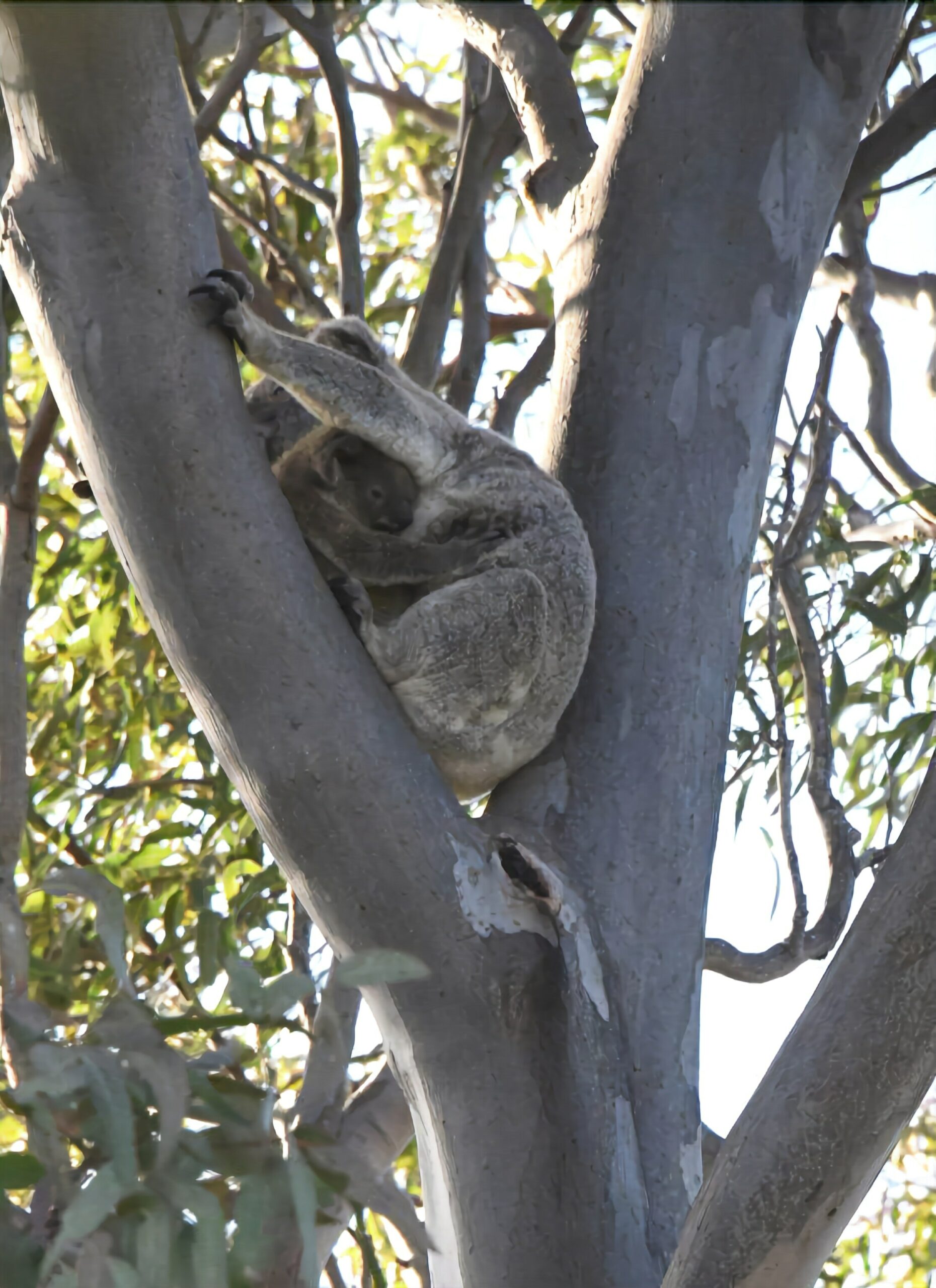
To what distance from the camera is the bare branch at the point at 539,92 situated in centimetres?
229

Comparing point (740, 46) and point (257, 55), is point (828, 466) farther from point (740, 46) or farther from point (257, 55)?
point (257, 55)

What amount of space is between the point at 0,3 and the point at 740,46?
3.65 ft

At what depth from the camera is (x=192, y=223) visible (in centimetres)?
145

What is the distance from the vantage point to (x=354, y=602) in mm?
1685

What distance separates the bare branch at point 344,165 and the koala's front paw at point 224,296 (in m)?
1.14

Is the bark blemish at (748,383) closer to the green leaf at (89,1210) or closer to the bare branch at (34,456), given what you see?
the bare branch at (34,456)

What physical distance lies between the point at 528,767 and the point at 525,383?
1184mm

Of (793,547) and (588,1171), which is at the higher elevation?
(793,547)

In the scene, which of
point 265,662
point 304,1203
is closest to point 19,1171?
point 304,1203

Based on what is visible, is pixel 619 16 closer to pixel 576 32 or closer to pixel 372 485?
pixel 576 32

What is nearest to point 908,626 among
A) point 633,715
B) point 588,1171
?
point 633,715

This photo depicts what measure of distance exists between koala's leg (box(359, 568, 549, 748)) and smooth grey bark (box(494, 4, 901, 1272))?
0.30 ft

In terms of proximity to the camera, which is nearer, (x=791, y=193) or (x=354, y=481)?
(x=791, y=193)

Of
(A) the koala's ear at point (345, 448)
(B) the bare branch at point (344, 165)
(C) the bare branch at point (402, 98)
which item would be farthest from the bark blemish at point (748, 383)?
(C) the bare branch at point (402, 98)
